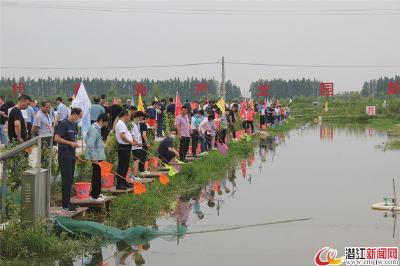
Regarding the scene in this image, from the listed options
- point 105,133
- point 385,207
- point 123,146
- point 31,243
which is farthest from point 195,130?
point 31,243

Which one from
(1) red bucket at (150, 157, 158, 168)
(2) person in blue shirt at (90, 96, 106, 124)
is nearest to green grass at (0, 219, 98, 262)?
(1) red bucket at (150, 157, 158, 168)

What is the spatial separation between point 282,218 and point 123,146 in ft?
10.8

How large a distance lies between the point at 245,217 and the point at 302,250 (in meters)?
2.48

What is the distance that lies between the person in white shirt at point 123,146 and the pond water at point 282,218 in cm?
132

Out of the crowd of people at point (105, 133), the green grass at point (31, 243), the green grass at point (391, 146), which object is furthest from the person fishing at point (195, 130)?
A: the green grass at point (31, 243)

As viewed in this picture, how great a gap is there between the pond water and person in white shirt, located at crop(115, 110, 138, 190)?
1322mm

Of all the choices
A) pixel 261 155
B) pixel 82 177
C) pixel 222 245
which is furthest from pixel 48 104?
pixel 261 155

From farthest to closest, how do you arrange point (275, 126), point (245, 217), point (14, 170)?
1. point (275, 126)
2. point (245, 217)
3. point (14, 170)

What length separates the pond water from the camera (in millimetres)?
8391

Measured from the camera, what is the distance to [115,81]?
128625 millimetres

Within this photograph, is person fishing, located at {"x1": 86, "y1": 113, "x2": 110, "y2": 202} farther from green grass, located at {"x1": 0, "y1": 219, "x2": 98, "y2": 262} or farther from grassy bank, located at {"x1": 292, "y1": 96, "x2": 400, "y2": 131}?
grassy bank, located at {"x1": 292, "y1": 96, "x2": 400, "y2": 131}

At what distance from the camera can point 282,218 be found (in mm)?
10969

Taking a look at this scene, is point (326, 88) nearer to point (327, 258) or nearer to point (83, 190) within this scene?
point (83, 190)

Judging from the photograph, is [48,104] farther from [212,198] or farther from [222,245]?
[222,245]
